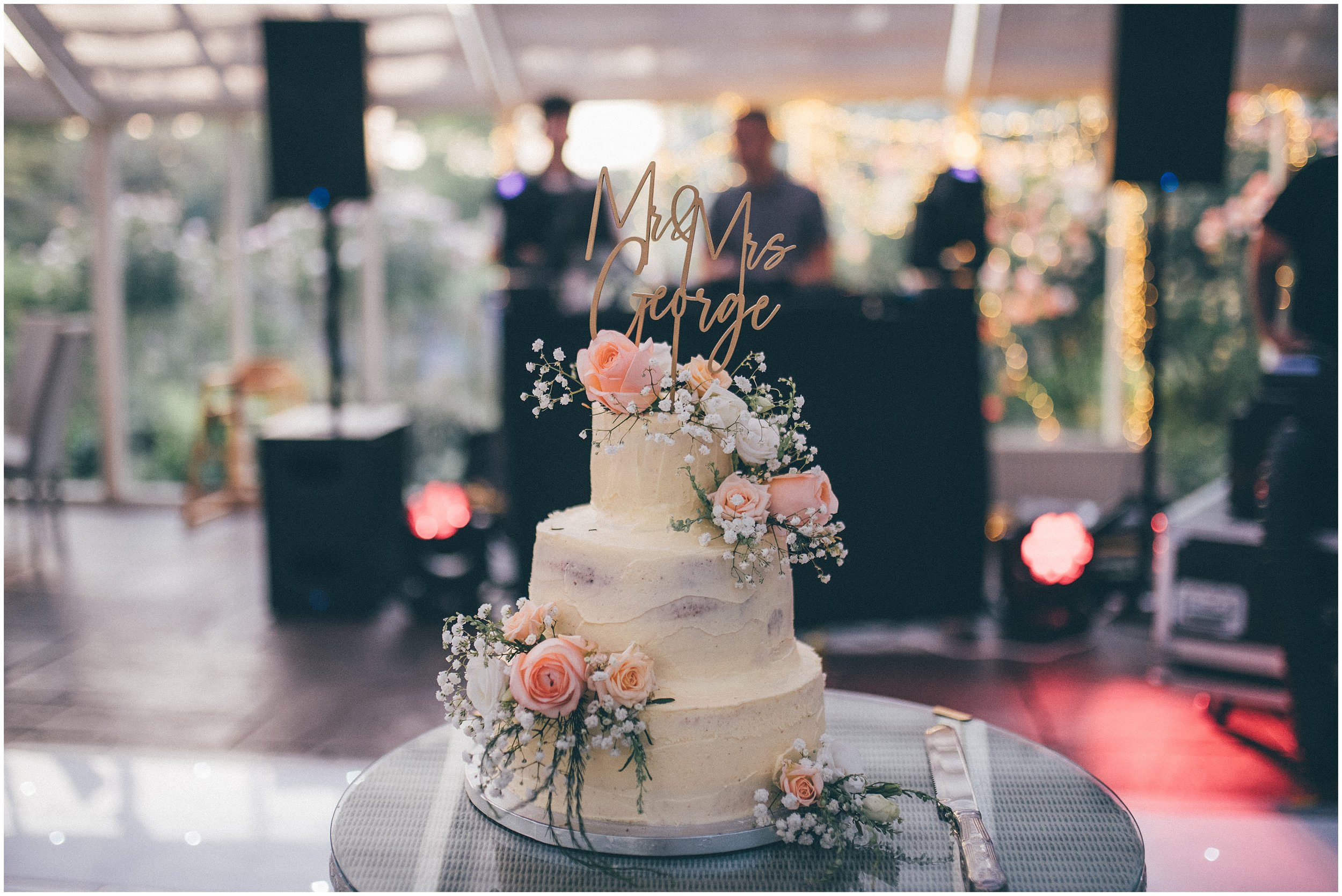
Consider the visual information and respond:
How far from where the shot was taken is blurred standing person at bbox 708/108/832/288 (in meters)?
4.18

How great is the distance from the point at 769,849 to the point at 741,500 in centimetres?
42

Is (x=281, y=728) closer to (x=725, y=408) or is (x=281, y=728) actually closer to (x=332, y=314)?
(x=332, y=314)

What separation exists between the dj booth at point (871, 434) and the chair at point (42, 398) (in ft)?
9.12

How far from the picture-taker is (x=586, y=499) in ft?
11.8

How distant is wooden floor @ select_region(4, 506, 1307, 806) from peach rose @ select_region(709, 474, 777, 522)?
6.35 feet

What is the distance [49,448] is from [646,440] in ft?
16.0

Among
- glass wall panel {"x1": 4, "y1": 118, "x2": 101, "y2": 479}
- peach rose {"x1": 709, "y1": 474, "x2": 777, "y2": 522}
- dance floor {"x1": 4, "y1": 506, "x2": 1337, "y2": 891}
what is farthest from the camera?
glass wall panel {"x1": 4, "y1": 118, "x2": 101, "y2": 479}

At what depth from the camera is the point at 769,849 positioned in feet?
4.28

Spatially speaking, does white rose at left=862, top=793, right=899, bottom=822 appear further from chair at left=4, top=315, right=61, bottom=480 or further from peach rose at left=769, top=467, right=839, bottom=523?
chair at left=4, top=315, right=61, bottom=480

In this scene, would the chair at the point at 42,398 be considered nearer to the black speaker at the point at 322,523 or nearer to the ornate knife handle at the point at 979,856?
the black speaker at the point at 322,523

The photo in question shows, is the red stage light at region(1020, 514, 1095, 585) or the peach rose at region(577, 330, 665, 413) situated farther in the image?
the red stage light at region(1020, 514, 1095, 585)

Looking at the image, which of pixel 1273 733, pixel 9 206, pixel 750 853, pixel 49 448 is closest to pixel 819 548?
pixel 750 853

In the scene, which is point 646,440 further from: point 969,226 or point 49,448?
point 49,448

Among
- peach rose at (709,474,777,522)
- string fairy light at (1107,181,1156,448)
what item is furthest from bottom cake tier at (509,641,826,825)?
string fairy light at (1107,181,1156,448)
